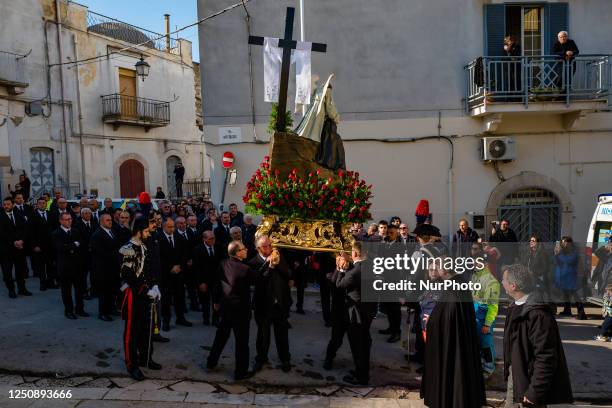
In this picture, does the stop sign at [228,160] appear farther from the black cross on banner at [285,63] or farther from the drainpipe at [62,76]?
the drainpipe at [62,76]

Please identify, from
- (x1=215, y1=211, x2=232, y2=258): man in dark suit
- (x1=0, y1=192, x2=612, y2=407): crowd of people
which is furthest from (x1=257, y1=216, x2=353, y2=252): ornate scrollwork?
(x1=215, y1=211, x2=232, y2=258): man in dark suit

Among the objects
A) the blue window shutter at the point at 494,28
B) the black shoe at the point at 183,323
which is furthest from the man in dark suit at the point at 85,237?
the blue window shutter at the point at 494,28

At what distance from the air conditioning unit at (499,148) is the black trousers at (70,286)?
8796 millimetres

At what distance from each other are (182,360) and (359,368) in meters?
2.20

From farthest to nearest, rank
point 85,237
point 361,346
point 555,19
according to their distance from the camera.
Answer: point 555,19
point 85,237
point 361,346

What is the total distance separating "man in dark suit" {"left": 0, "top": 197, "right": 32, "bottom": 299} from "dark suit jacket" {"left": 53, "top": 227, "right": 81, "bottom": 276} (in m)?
1.47

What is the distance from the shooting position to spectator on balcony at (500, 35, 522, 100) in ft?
35.7

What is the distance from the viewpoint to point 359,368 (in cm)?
566

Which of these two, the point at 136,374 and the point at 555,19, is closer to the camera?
the point at 136,374

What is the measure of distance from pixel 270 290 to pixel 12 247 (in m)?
5.28

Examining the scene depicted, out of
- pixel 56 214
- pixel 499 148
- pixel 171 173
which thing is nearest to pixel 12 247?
pixel 56 214

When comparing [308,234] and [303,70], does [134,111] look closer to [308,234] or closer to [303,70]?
[303,70]

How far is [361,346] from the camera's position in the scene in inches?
222

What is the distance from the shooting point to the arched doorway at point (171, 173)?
2334cm
